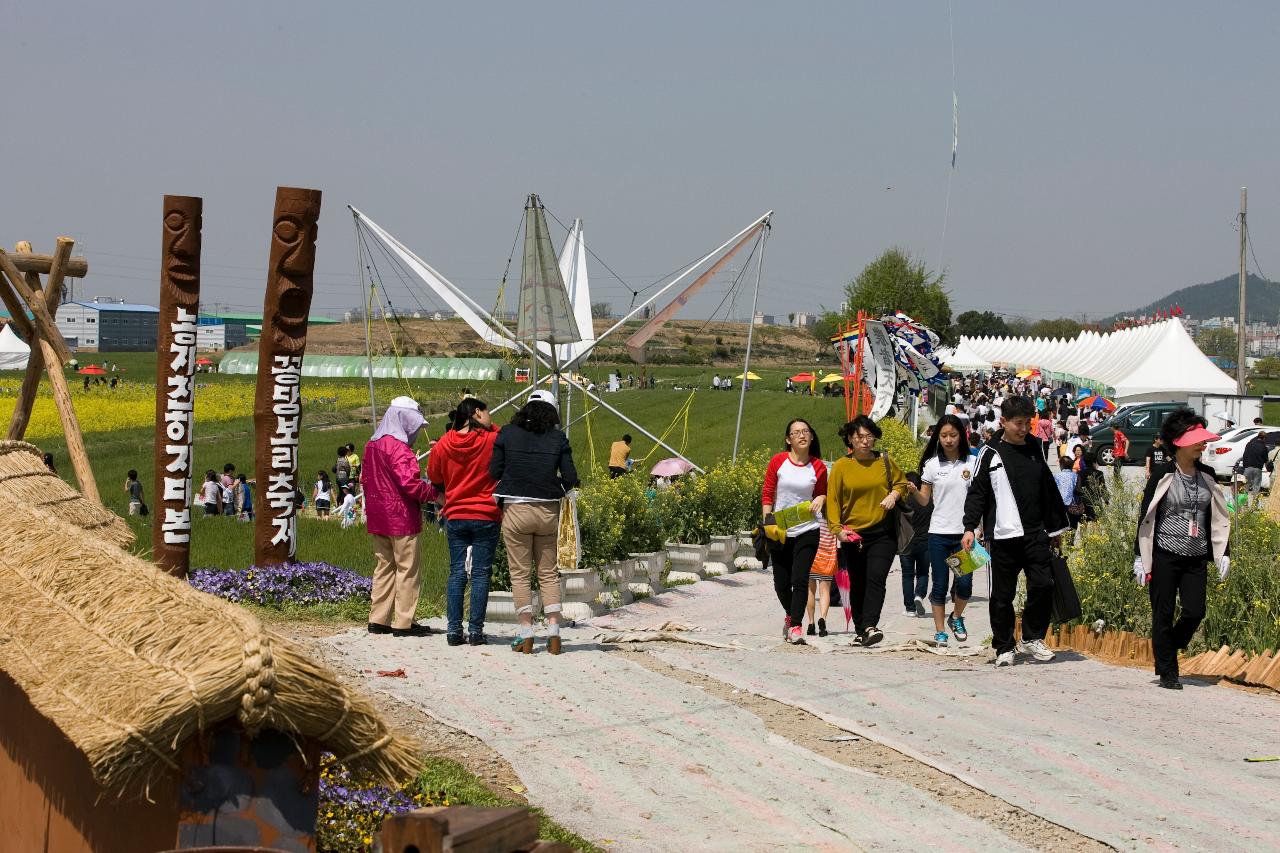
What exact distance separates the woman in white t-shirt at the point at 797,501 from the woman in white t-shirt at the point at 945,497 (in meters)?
0.96

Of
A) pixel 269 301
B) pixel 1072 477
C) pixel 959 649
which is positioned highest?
pixel 269 301

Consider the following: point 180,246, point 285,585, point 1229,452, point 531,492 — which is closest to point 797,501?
point 531,492

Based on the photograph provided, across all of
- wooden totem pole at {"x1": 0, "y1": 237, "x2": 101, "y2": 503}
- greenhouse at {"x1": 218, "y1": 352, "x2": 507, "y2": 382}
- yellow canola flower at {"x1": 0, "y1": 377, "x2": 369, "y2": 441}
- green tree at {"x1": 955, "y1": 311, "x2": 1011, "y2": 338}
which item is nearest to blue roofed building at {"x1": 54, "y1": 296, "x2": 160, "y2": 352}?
greenhouse at {"x1": 218, "y1": 352, "x2": 507, "y2": 382}

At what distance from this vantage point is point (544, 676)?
8.60m

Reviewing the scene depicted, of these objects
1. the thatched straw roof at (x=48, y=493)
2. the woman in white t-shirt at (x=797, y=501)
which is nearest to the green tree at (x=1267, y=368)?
the woman in white t-shirt at (x=797, y=501)

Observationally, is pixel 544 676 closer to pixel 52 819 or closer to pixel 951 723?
pixel 951 723

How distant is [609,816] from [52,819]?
2.24m

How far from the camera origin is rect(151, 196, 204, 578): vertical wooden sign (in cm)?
1127

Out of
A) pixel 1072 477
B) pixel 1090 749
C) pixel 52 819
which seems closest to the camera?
pixel 52 819

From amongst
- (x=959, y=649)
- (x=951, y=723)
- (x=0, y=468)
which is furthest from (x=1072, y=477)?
(x=0, y=468)

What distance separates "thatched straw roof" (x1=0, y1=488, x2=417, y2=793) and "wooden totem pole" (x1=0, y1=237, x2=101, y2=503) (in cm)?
817

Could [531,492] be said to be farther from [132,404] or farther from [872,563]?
[132,404]

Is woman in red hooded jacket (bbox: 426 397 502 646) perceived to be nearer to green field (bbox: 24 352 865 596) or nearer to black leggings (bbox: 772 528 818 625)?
green field (bbox: 24 352 865 596)

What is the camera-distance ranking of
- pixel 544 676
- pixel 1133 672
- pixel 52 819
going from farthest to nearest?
pixel 1133 672 → pixel 544 676 → pixel 52 819
